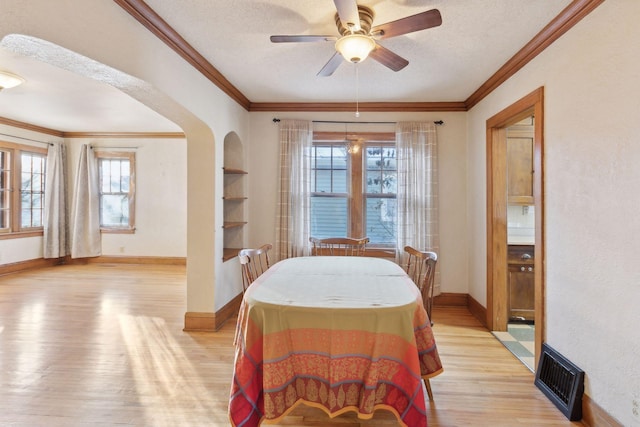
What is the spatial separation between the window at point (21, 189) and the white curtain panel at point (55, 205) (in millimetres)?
145

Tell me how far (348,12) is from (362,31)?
0.34m

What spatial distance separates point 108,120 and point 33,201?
2.37m

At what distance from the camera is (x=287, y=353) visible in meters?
1.56

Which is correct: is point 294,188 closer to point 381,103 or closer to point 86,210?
point 381,103

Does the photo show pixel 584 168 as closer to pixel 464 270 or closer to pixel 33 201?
pixel 464 270

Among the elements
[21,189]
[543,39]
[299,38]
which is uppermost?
[543,39]

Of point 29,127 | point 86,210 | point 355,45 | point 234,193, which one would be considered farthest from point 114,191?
point 355,45


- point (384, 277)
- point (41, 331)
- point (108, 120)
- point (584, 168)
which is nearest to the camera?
point (584, 168)

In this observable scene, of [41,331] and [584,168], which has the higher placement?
[584,168]

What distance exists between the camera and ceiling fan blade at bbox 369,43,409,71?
2047mm

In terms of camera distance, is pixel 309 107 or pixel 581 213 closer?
pixel 581 213

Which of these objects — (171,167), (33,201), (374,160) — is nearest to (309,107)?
(374,160)

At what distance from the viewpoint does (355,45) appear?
186cm

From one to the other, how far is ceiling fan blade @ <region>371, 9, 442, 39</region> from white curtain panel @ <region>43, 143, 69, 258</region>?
6821 millimetres
